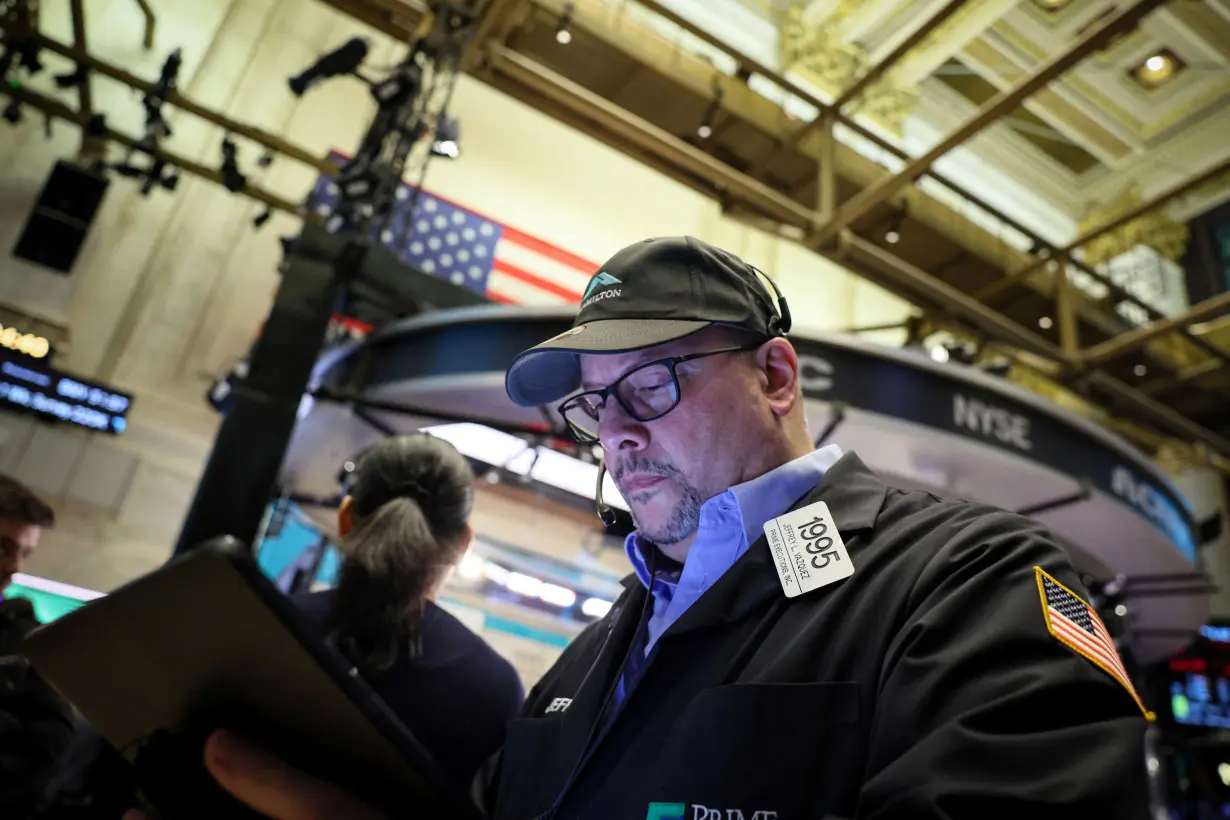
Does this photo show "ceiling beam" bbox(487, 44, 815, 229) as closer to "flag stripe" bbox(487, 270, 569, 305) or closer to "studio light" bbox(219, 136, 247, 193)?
"flag stripe" bbox(487, 270, 569, 305)

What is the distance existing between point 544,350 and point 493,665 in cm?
91

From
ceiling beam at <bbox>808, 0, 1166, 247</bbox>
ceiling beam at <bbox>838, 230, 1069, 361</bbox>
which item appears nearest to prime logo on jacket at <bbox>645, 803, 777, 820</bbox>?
ceiling beam at <bbox>808, 0, 1166, 247</bbox>

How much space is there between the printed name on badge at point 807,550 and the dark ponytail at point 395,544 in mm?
980

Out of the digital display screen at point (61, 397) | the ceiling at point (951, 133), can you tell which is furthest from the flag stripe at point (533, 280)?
the digital display screen at point (61, 397)

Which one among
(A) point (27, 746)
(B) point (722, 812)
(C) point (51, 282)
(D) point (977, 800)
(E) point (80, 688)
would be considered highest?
(C) point (51, 282)

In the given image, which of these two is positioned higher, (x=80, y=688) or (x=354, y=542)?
(x=354, y=542)

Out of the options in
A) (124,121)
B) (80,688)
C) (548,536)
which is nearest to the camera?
(80,688)

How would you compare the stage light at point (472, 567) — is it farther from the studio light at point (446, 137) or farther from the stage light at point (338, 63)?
the stage light at point (338, 63)

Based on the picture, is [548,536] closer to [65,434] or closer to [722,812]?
[65,434]

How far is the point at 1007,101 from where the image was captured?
559cm

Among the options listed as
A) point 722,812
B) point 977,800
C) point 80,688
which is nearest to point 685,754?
point 722,812

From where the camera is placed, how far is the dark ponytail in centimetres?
172

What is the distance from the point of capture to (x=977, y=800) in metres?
0.66

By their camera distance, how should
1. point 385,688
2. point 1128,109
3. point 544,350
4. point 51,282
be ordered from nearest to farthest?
point 544,350 → point 385,688 → point 51,282 → point 1128,109
